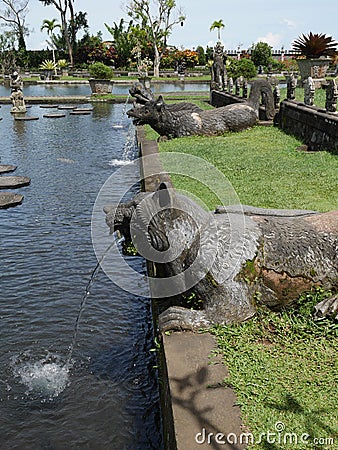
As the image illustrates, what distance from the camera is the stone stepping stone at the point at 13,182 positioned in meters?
9.50

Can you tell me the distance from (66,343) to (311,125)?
7.77 m

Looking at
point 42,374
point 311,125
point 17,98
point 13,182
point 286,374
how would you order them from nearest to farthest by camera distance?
1. point 286,374
2. point 42,374
3. point 13,182
4. point 311,125
5. point 17,98

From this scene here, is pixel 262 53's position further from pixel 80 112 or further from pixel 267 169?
pixel 267 169

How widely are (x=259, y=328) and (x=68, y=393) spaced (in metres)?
1.58

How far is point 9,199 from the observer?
862 centimetres

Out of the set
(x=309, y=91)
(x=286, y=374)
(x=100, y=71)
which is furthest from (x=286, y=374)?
(x=100, y=71)

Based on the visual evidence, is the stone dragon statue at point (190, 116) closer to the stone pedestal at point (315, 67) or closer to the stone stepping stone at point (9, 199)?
the stone stepping stone at point (9, 199)

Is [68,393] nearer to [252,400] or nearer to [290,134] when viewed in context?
[252,400]

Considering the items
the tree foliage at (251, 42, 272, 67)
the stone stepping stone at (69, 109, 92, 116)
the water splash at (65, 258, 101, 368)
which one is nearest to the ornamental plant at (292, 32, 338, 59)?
the stone stepping stone at (69, 109, 92, 116)

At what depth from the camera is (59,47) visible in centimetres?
5934

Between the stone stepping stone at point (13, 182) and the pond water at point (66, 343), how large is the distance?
83 cm

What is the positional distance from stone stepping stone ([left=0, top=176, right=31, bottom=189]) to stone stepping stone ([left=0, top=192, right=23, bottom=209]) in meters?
0.55

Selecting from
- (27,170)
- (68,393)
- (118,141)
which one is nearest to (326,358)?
(68,393)

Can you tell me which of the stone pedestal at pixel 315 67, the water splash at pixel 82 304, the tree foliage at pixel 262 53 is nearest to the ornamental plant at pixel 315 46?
the stone pedestal at pixel 315 67
